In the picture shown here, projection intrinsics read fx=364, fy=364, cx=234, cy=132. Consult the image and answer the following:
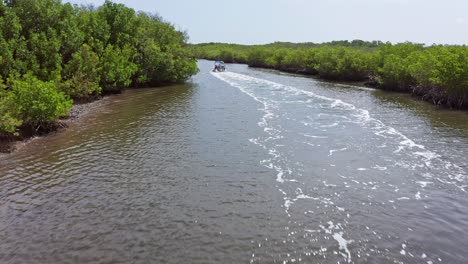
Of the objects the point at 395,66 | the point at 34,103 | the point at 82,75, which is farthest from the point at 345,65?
the point at 34,103

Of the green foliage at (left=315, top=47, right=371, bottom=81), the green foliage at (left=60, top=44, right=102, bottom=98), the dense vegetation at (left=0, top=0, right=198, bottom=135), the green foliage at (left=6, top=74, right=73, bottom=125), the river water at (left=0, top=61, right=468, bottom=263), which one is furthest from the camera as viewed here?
the green foliage at (left=315, top=47, right=371, bottom=81)

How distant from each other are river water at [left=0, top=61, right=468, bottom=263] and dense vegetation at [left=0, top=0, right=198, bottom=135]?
272 cm

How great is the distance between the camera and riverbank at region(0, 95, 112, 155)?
22731 mm

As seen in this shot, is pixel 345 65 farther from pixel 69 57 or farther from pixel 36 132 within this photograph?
pixel 36 132

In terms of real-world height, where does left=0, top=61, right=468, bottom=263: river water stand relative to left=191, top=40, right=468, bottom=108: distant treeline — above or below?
below

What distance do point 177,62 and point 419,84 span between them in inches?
1364

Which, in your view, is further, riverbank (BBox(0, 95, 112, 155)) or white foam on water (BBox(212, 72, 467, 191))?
riverbank (BBox(0, 95, 112, 155))

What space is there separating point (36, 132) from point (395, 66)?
4596 cm

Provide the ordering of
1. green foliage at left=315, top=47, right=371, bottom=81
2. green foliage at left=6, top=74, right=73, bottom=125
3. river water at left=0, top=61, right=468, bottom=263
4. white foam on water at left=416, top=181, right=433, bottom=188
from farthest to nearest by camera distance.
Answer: green foliage at left=315, top=47, right=371, bottom=81 → green foliage at left=6, top=74, right=73, bottom=125 → white foam on water at left=416, top=181, right=433, bottom=188 → river water at left=0, top=61, right=468, bottom=263

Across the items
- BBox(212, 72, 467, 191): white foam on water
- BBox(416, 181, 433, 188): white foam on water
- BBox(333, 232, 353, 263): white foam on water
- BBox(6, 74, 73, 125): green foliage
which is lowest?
BBox(333, 232, 353, 263): white foam on water

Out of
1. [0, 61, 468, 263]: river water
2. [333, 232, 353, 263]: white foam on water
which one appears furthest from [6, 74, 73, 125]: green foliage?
[333, 232, 353, 263]: white foam on water

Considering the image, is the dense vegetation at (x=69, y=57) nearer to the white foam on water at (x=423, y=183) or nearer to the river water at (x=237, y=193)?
the river water at (x=237, y=193)

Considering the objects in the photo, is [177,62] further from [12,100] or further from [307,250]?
[307,250]

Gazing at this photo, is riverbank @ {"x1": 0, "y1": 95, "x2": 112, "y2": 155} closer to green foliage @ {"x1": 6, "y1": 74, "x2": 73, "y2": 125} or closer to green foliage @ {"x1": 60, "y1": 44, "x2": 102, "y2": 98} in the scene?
green foliage @ {"x1": 6, "y1": 74, "x2": 73, "y2": 125}
